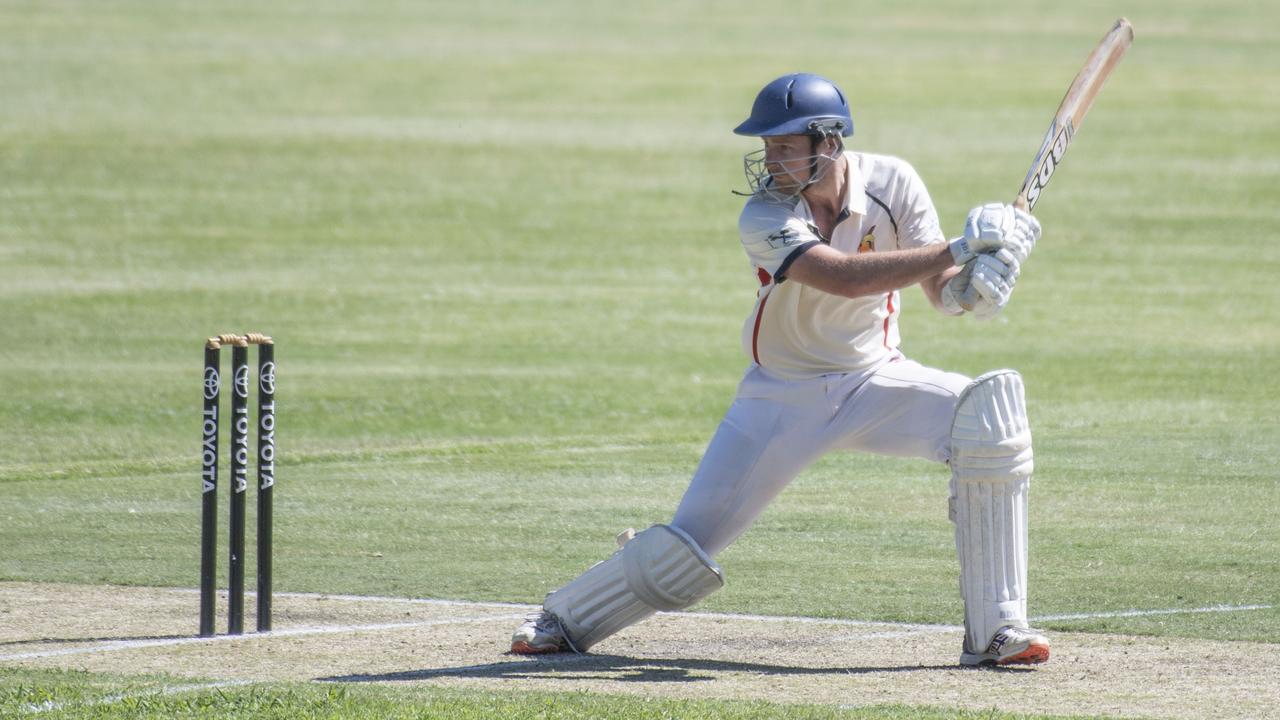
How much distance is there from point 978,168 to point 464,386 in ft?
43.3

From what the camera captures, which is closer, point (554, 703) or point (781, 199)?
point (554, 703)

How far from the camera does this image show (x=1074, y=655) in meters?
6.61

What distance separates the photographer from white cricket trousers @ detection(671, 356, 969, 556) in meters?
6.66

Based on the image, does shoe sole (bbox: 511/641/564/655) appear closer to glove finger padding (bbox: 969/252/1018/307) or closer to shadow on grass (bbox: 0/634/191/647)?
shadow on grass (bbox: 0/634/191/647)

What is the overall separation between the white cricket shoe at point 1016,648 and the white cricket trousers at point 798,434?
64cm

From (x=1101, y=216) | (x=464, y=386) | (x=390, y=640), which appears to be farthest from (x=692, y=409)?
(x=1101, y=216)

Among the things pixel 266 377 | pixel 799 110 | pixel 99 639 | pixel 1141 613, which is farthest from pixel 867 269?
pixel 99 639

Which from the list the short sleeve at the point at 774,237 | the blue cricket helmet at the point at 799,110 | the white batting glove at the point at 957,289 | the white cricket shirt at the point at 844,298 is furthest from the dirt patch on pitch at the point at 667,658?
the blue cricket helmet at the point at 799,110

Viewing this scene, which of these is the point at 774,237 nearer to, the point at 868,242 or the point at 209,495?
the point at 868,242

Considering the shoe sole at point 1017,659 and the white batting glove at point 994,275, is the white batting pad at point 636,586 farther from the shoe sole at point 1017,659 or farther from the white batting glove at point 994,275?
the white batting glove at point 994,275

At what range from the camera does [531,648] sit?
6762 mm

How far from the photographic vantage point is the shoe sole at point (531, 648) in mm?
6758

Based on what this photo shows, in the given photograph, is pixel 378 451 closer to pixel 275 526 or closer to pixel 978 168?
pixel 275 526

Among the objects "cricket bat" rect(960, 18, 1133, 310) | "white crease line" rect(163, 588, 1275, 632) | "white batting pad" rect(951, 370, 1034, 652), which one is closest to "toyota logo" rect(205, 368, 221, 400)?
"white crease line" rect(163, 588, 1275, 632)
